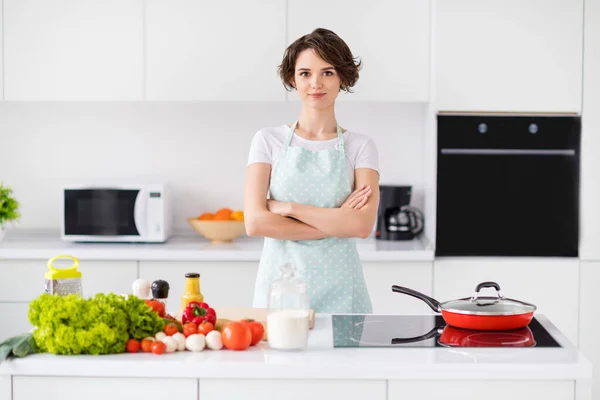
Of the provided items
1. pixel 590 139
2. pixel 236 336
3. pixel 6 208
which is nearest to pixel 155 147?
pixel 6 208

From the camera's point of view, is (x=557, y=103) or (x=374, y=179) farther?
(x=557, y=103)

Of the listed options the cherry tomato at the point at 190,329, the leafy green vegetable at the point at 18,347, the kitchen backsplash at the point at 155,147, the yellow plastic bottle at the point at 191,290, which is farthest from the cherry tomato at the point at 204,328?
the kitchen backsplash at the point at 155,147

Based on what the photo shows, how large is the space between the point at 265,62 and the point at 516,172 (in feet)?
4.22

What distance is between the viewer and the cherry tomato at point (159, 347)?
181 cm

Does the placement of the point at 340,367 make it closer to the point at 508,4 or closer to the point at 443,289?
the point at 443,289

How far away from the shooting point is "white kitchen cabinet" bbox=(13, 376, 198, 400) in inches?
69.4

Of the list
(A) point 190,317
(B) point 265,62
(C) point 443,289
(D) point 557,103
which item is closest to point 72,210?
(B) point 265,62

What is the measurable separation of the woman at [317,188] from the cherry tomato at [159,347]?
72 centimetres

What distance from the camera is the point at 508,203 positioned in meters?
3.63

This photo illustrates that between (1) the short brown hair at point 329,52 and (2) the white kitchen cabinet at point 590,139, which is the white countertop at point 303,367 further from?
(2) the white kitchen cabinet at point 590,139

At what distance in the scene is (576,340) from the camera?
3609mm

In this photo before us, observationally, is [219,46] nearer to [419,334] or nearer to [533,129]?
[533,129]

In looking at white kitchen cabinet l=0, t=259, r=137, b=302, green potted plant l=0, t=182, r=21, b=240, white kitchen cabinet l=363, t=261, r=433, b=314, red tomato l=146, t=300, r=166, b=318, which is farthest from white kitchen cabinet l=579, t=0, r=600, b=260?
green potted plant l=0, t=182, r=21, b=240

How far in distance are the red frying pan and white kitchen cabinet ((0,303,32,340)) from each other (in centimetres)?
219
